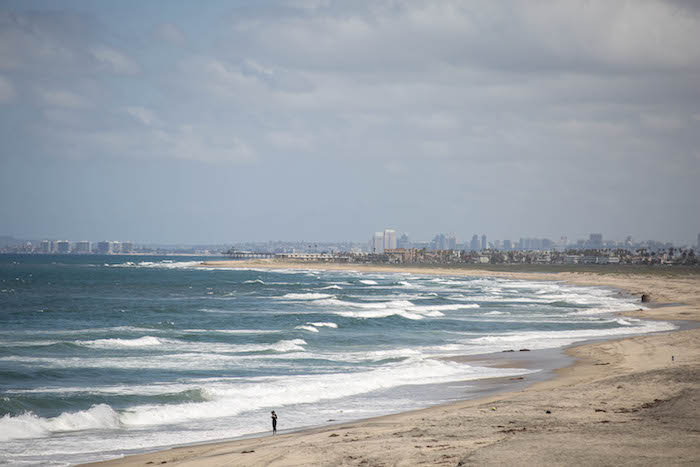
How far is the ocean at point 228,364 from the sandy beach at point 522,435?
201 cm

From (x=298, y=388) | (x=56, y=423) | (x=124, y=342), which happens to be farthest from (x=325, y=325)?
(x=56, y=423)

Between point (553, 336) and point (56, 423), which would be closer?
point (56, 423)

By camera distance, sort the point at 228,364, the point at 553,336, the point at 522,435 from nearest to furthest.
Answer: the point at 522,435 < the point at 228,364 < the point at 553,336

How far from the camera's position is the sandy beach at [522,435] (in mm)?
10424

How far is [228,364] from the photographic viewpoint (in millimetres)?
26422

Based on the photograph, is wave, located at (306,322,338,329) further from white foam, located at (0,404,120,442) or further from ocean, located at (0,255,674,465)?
white foam, located at (0,404,120,442)

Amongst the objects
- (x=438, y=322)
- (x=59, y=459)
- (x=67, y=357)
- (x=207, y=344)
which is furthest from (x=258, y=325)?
(x=59, y=459)

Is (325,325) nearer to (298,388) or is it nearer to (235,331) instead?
(235,331)

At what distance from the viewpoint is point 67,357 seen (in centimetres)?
2773

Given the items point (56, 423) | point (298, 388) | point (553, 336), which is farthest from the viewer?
point (553, 336)

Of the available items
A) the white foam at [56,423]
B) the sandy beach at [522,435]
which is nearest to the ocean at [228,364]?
the white foam at [56,423]

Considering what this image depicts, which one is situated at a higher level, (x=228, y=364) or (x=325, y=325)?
(x=228, y=364)

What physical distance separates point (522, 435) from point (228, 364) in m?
16.6

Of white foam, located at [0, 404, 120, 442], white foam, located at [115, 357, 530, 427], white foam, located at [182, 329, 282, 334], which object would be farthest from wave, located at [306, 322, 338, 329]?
white foam, located at [0, 404, 120, 442]
